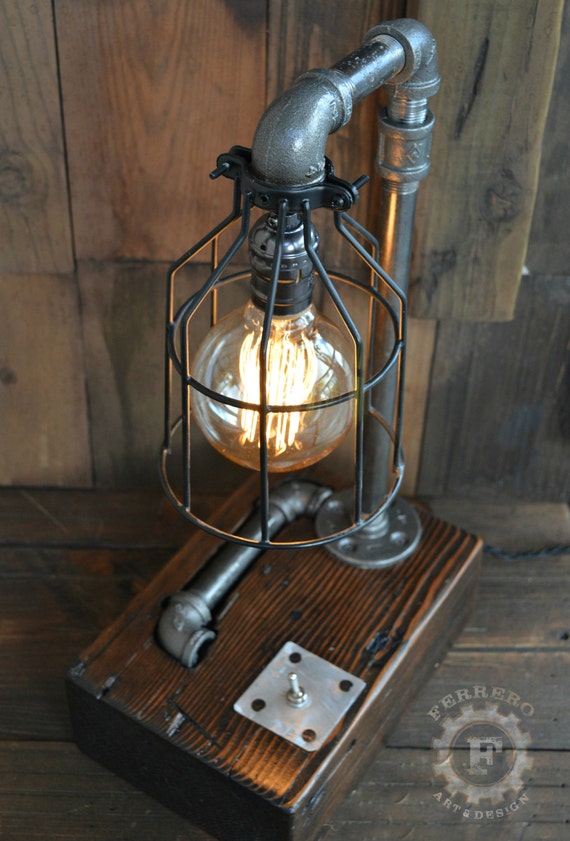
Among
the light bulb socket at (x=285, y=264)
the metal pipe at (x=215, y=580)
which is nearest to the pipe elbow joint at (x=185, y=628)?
the metal pipe at (x=215, y=580)

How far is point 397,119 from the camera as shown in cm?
82

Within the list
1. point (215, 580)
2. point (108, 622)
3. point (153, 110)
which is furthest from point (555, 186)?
point (108, 622)

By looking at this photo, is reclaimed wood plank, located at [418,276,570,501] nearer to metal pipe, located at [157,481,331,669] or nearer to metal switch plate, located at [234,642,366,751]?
metal pipe, located at [157,481,331,669]

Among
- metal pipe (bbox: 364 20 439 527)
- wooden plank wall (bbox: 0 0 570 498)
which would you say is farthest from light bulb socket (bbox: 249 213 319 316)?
wooden plank wall (bbox: 0 0 570 498)

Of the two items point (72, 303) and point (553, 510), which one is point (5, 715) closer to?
point (72, 303)

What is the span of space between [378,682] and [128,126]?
54 centimetres

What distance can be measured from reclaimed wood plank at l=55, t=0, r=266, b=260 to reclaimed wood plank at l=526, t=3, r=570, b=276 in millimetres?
258

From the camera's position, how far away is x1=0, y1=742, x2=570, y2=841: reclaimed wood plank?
930 millimetres

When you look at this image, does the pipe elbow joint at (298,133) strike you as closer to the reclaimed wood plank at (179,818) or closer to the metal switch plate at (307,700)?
the metal switch plate at (307,700)

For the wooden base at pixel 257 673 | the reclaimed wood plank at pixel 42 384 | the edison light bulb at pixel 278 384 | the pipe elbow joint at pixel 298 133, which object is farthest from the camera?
the reclaimed wood plank at pixel 42 384

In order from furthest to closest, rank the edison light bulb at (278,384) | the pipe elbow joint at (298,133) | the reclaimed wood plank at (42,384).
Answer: the reclaimed wood plank at (42,384) → the edison light bulb at (278,384) → the pipe elbow joint at (298,133)

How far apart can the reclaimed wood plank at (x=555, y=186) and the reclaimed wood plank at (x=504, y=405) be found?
0.02 m

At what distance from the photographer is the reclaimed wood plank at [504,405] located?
110 cm

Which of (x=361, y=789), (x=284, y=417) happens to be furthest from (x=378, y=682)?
(x=284, y=417)
